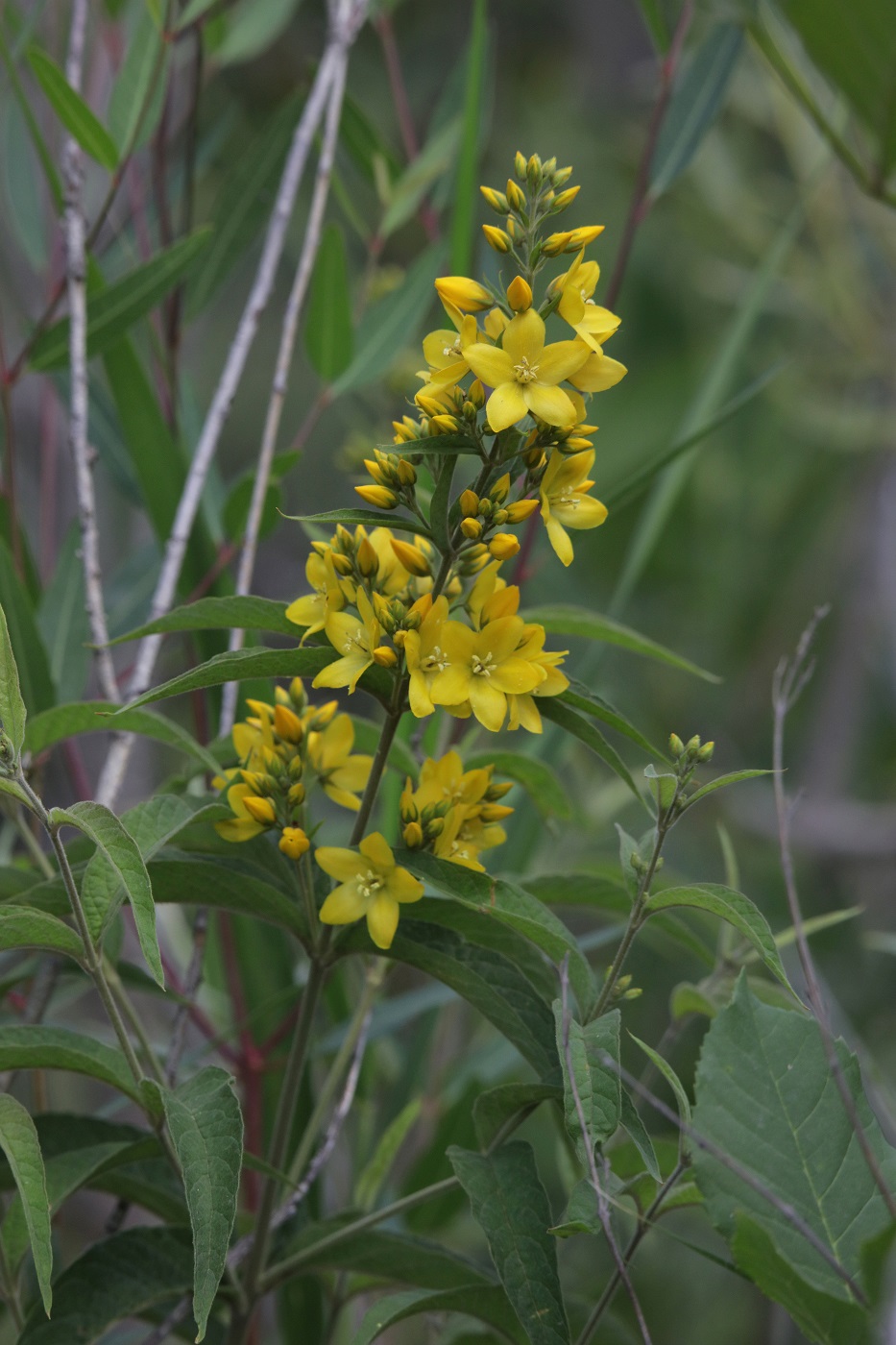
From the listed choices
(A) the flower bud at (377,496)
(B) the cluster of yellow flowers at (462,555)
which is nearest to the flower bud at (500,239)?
(B) the cluster of yellow flowers at (462,555)

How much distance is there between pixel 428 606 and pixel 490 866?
0.47m

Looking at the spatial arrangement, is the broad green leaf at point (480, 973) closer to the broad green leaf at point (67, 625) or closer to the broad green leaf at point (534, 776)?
the broad green leaf at point (534, 776)

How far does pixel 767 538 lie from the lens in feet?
7.34

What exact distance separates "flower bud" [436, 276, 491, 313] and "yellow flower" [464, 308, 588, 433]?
0.08 ft

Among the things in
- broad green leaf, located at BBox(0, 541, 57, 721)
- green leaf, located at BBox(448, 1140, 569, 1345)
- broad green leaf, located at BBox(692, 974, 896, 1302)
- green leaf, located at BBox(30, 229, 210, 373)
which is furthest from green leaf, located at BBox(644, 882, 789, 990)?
green leaf, located at BBox(30, 229, 210, 373)

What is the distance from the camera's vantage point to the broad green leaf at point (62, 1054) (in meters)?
0.50

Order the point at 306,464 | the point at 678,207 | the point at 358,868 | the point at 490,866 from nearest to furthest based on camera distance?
1. the point at 358,868
2. the point at 490,866
3. the point at 678,207
4. the point at 306,464

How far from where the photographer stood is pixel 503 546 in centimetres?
49

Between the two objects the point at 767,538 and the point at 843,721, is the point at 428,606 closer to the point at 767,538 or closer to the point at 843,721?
the point at 843,721

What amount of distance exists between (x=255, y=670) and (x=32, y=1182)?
0.22 metres

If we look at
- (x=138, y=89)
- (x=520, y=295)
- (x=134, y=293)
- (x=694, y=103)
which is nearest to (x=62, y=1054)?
(x=520, y=295)

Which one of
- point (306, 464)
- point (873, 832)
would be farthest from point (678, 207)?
point (873, 832)

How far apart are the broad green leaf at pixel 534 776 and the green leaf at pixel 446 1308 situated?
0.25m

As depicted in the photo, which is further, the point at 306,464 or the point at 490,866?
the point at 306,464
